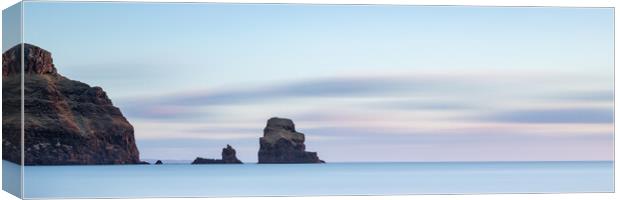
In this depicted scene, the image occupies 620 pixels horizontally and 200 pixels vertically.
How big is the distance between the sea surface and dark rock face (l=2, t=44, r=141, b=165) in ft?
0.49

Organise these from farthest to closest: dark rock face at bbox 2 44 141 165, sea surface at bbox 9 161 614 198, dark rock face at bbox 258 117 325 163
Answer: dark rock face at bbox 258 117 325 163 < sea surface at bbox 9 161 614 198 < dark rock face at bbox 2 44 141 165

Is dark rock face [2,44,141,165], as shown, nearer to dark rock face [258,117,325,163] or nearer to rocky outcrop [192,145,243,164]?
rocky outcrop [192,145,243,164]

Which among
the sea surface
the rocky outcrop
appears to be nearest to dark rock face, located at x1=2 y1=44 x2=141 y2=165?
the sea surface

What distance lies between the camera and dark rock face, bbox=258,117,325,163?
1816cm

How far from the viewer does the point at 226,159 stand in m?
18.3

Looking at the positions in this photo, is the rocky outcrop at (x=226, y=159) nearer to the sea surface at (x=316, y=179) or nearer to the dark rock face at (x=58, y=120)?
the sea surface at (x=316, y=179)

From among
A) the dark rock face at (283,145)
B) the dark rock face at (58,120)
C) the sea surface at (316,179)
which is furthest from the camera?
the dark rock face at (283,145)

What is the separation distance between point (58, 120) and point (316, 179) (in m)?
3.02

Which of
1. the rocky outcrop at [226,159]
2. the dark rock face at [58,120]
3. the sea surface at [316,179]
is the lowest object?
the sea surface at [316,179]

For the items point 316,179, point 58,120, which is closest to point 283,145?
point 316,179

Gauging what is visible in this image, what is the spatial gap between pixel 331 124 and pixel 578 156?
308cm

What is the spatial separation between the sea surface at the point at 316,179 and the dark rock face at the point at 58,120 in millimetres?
148

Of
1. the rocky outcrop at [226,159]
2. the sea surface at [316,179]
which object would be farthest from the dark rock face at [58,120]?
the rocky outcrop at [226,159]

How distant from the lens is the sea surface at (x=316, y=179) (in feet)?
58.4
